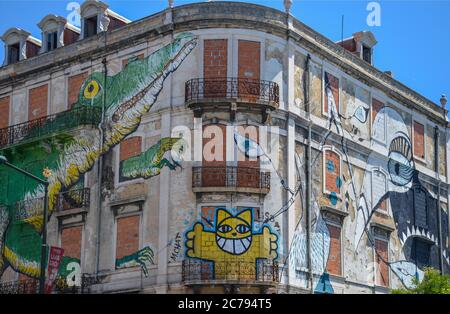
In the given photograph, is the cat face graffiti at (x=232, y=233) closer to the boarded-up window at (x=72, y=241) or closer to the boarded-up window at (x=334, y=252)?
the boarded-up window at (x=334, y=252)

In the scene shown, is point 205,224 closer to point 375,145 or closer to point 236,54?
point 236,54

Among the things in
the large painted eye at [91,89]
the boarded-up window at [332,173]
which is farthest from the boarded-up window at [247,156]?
the large painted eye at [91,89]

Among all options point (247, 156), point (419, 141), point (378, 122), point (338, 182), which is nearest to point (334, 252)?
point (338, 182)

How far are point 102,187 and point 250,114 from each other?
24.1ft

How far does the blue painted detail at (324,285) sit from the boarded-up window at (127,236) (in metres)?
7.93

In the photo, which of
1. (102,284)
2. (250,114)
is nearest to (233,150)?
(250,114)

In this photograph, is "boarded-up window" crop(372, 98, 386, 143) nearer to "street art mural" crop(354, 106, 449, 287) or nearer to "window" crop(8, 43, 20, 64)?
"street art mural" crop(354, 106, 449, 287)

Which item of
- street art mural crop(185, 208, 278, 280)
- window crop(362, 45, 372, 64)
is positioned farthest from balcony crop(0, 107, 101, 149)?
window crop(362, 45, 372, 64)

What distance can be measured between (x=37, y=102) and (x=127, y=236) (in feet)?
31.2

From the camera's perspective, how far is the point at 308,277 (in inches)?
1574

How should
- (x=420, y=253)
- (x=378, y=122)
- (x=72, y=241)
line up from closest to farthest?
(x=72, y=241) < (x=378, y=122) < (x=420, y=253)

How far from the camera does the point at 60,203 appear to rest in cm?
4284

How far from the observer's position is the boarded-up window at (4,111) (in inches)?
1841

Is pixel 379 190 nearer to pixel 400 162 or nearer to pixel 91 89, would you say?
pixel 400 162
